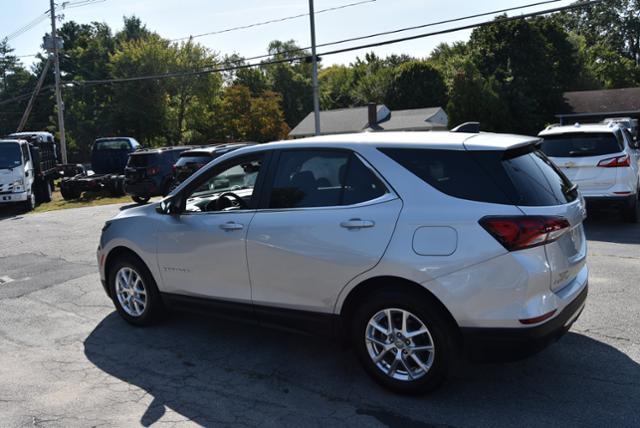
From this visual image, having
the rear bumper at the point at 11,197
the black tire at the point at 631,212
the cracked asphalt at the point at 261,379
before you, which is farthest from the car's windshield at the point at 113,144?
the black tire at the point at 631,212

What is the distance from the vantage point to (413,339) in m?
3.82

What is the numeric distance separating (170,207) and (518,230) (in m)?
3.08

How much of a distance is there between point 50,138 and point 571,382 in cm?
2556

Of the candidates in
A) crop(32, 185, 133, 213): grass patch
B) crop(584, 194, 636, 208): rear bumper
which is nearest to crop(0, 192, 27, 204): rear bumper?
crop(32, 185, 133, 213): grass patch


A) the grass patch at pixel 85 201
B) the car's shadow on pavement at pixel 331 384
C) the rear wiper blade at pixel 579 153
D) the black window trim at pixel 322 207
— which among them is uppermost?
the black window trim at pixel 322 207

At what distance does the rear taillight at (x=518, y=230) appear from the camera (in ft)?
11.3

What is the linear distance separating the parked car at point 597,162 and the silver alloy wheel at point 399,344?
7.16m

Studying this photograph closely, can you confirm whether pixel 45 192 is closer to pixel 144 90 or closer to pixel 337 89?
pixel 144 90

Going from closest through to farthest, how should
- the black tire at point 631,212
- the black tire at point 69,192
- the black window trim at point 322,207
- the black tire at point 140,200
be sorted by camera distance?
1. the black window trim at point 322,207
2. the black tire at point 631,212
3. the black tire at point 140,200
4. the black tire at point 69,192

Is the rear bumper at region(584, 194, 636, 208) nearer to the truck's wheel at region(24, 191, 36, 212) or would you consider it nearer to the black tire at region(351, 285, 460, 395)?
the black tire at region(351, 285, 460, 395)

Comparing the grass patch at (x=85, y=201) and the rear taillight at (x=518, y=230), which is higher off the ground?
the rear taillight at (x=518, y=230)

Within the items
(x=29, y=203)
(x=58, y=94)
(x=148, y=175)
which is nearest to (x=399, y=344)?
(x=148, y=175)

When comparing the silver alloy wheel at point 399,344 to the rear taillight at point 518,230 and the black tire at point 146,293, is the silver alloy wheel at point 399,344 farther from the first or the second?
the black tire at point 146,293

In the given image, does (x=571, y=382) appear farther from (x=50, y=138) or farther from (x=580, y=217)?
(x=50, y=138)
